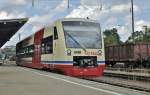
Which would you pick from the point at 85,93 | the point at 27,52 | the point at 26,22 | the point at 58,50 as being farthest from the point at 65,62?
the point at 26,22

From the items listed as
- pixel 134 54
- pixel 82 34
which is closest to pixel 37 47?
pixel 82 34

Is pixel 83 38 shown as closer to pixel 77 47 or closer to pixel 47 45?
pixel 77 47

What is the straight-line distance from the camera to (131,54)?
4856 cm

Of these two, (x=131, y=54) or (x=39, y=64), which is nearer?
(x=39, y=64)

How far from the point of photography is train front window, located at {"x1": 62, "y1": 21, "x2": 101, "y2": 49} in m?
26.7

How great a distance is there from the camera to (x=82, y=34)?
27.0 m

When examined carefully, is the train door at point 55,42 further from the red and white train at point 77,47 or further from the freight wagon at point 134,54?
the freight wagon at point 134,54

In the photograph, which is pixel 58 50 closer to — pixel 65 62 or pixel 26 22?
pixel 65 62

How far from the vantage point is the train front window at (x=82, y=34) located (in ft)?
87.6

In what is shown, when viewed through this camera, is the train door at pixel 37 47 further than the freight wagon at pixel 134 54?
No

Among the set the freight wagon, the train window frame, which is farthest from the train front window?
the freight wagon

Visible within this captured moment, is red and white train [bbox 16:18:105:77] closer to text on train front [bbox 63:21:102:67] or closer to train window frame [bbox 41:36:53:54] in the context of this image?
text on train front [bbox 63:21:102:67]

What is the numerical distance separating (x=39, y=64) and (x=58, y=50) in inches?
294

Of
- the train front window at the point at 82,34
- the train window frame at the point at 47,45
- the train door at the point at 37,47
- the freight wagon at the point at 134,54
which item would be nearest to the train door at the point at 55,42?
the train window frame at the point at 47,45
